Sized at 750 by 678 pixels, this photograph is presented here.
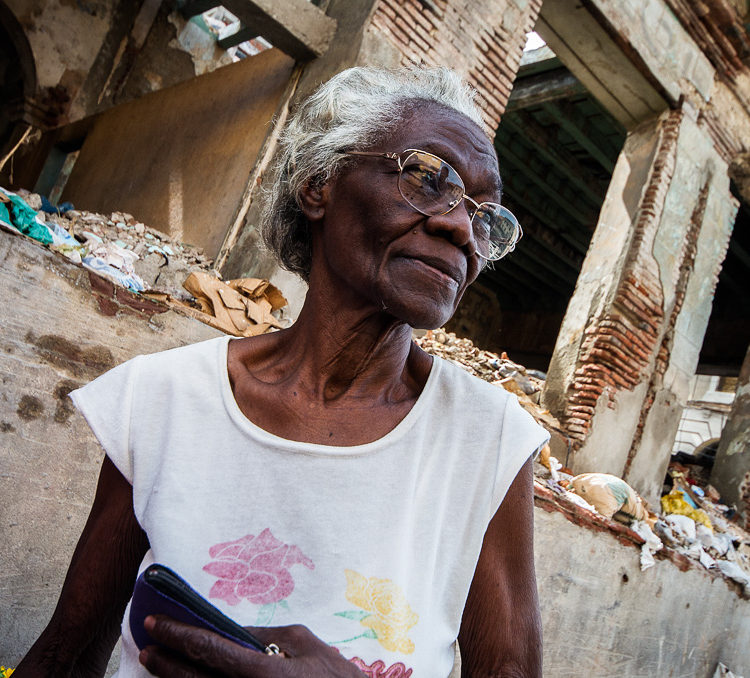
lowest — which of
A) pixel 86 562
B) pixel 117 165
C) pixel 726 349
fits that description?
pixel 86 562

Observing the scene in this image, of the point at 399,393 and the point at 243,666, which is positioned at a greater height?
the point at 399,393

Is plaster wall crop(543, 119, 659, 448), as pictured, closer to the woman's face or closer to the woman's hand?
the woman's face

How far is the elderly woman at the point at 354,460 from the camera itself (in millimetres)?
1118

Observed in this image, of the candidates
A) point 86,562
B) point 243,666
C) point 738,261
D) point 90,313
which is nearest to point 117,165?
point 90,313

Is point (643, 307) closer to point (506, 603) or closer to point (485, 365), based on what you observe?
point (485, 365)

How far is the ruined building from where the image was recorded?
7.53 feet

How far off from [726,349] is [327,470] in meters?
12.9

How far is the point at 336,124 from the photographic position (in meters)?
1.45

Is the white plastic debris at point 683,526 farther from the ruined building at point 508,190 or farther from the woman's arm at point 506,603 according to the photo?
the woman's arm at point 506,603

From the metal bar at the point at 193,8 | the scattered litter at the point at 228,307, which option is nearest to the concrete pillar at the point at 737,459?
the scattered litter at the point at 228,307

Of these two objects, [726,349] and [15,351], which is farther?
[726,349]

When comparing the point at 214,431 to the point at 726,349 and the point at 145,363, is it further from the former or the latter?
the point at 726,349

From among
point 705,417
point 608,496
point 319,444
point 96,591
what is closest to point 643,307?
point 608,496

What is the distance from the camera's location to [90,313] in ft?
7.84
